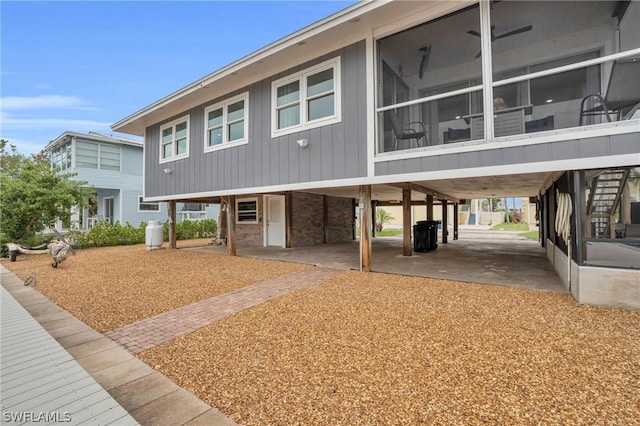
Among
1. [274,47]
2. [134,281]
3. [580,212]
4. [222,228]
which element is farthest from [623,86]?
[222,228]

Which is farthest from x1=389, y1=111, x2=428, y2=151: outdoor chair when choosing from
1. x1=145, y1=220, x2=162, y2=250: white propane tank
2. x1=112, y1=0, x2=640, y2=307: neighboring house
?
x1=145, y1=220, x2=162, y2=250: white propane tank

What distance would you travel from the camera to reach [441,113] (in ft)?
31.4

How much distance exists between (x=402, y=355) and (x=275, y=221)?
10155 millimetres

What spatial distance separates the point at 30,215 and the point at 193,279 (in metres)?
9.79

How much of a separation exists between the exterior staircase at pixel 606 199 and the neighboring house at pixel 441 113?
0.08 meters

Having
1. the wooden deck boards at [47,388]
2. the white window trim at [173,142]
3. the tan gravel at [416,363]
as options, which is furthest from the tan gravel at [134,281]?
the white window trim at [173,142]

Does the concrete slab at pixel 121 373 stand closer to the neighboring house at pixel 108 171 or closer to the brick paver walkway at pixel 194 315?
the brick paver walkway at pixel 194 315

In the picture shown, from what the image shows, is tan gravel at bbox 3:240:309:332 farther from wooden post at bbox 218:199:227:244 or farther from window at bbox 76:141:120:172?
window at bbox 76:141:120:172

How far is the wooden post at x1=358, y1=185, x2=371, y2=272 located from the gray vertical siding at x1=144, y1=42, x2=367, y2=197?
59 cm

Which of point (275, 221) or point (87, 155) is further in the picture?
point (87, 155)

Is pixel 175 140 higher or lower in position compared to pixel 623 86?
higher

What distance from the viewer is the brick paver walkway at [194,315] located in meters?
3.43

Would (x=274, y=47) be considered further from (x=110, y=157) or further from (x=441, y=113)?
(x=110, y=157)

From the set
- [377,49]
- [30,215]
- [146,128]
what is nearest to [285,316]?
[377,49]
